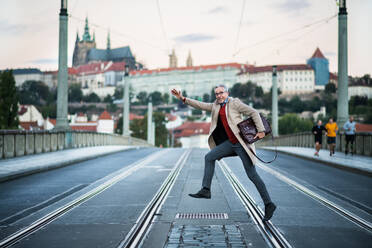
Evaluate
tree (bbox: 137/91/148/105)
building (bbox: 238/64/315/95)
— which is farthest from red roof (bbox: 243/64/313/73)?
tree (bbox: 137/91/148/105)

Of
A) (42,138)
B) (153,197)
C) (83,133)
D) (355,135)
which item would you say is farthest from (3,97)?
(153,197)

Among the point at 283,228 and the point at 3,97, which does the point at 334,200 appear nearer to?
the point at 283,228

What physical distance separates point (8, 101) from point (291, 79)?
11465 centimetres

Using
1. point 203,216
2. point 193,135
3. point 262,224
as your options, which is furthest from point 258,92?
point 262,224

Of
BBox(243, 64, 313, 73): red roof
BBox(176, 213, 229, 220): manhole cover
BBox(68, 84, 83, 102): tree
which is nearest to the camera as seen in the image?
BBox(176, 213, 229, 220): manhole cover

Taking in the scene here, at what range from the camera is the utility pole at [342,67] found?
66.0 ft

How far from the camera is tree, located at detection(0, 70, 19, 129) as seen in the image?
72.9 m

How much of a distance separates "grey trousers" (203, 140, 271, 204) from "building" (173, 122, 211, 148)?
120m

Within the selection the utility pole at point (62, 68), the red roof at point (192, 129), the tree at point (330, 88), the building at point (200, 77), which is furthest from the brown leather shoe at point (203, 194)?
the building at point (200, 77)

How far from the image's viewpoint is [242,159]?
6355 millimetres

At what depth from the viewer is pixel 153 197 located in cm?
855

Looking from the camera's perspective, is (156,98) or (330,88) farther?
(156,98)

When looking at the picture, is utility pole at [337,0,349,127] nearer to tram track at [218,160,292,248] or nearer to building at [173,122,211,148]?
tram track at [218,160,292,248]

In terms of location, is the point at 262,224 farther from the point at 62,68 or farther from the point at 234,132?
the point at 62,68
